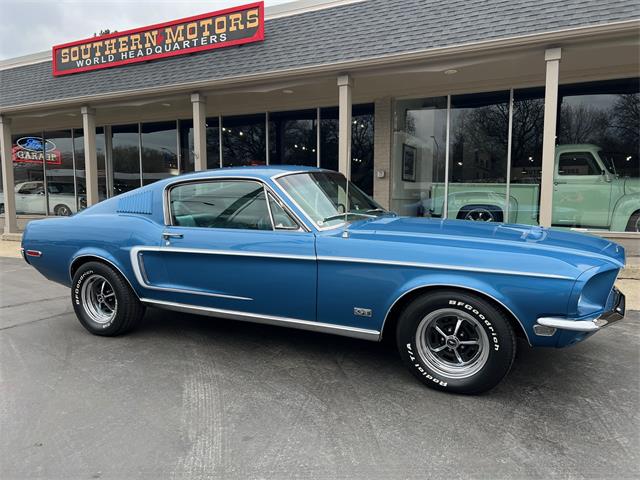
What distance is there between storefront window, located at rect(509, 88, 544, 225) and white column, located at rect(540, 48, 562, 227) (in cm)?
243

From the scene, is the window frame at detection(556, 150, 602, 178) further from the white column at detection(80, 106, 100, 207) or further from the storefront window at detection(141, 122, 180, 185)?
the white column at detection(80, 106, 100, 207)

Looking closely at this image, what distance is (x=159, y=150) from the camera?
13719mm

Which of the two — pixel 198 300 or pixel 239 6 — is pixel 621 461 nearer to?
pixel 198 300

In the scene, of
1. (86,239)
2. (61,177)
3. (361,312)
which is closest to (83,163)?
(61,177)

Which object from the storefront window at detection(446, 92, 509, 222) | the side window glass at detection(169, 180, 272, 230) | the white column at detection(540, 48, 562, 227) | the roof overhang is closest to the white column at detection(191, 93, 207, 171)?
the roof overhang

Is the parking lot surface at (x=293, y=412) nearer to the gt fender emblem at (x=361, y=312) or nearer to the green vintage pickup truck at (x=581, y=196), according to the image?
the gt fender emblem at (x=361, y=312)

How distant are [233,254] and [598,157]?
317 inches

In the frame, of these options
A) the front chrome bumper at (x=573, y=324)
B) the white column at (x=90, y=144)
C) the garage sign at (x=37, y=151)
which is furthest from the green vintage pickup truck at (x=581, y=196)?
the garage sign at (x=37, y=151)

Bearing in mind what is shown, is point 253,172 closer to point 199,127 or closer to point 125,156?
point 199,127

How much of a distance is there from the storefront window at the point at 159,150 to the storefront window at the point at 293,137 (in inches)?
135

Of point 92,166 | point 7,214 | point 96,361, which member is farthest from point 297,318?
Result: point 7,214

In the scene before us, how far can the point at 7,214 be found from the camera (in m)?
12.6

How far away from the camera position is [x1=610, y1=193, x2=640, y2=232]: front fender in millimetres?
8383

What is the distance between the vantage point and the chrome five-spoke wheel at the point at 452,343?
2.93 m
